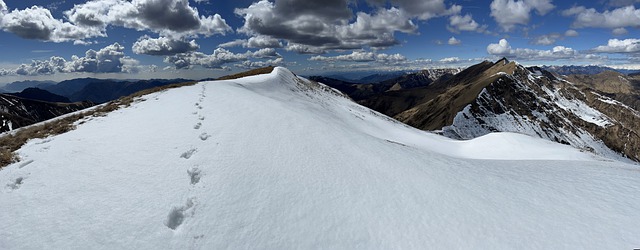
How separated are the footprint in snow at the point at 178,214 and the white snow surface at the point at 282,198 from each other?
0.04 m

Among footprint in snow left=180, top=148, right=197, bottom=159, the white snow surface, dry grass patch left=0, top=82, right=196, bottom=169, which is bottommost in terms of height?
the white snow surface

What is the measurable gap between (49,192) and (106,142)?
4703 mm

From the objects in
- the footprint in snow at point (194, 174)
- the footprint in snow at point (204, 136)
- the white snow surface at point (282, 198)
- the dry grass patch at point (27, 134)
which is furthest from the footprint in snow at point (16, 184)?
the footprint in snow at point (204, 136)

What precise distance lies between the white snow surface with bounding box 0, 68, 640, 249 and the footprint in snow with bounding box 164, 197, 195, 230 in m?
0.04

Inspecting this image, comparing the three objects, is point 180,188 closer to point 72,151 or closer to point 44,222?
point 44,222

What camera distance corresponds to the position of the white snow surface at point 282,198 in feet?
22.9

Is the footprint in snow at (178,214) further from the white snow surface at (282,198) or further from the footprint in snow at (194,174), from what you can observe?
the footprint in snow at (194,174)

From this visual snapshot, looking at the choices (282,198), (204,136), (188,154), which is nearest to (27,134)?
(204,136)

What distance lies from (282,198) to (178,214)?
273cm

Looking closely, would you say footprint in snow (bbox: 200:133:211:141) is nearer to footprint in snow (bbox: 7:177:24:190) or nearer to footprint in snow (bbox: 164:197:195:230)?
footprint in snow (bbox: 164:197:195:230)

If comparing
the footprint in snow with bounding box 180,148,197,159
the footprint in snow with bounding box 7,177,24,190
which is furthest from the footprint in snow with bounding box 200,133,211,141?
the footprint in snow with bounding box 7,177,24,190

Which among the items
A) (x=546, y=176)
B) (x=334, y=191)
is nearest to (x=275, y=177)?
(x=334, y=191)

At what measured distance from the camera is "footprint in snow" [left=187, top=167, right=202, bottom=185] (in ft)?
29.8

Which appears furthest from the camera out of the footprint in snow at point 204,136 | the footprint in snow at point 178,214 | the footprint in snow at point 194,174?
the footprint in snow at point 204,136
